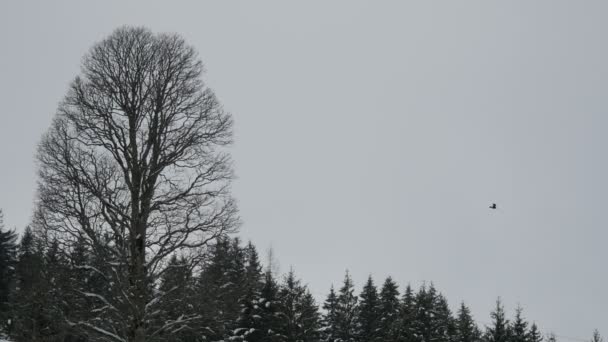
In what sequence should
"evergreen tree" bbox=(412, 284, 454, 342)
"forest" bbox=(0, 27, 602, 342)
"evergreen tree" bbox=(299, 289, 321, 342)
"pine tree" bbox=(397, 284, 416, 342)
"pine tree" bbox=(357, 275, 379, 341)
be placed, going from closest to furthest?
"forest" bbox=(0, 27, 602, 342)
"evergreen tree" bbox=(299, 289, 321, 342)
"pine tree" bbox=(397, 284, 416, 342)
"evergreen tree" bbox=(412, 284, 454, 342)
"pine tree" bbox=(357, 275, 379, 341)

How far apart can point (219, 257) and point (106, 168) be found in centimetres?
447

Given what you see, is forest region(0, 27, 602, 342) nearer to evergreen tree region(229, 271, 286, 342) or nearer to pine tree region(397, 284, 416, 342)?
evergreen tree region(229, 271, 286, 342)

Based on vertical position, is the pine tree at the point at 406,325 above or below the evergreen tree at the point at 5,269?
below

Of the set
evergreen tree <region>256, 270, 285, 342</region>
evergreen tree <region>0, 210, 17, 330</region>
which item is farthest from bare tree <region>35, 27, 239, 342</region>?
evergreen tree <region>0, 210, 17, 330</region>

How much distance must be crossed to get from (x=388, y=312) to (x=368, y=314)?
2.39m

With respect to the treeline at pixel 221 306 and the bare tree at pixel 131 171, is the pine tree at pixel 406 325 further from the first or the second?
the bare tree at pixel 131 171

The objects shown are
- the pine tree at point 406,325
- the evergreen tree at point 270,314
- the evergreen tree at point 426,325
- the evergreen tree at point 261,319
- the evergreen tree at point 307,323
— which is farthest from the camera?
the evergreen tree at point 426,325

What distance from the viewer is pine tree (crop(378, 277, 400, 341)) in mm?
51406

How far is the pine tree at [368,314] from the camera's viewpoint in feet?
185

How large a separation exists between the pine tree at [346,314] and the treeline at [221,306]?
0.10m

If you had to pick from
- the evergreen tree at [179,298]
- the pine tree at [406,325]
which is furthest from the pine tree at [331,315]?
the evergreen tree at [179,298]

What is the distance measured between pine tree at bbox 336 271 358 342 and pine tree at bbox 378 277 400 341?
2.79m

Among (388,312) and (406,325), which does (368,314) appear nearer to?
(388,312)

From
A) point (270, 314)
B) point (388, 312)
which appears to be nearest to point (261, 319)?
point (270, 314)
